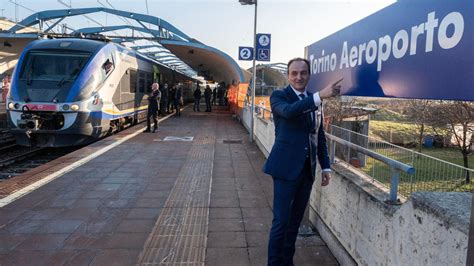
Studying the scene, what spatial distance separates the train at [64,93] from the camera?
32.1 feet

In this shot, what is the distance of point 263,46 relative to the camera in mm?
11242

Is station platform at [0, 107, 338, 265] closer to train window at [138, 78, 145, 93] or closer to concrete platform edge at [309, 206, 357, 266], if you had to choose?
concrete platform edge at [309, 206, 357, 266]

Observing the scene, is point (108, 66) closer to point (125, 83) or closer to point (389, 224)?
point (125, 83)

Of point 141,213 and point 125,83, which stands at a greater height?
point 125,83

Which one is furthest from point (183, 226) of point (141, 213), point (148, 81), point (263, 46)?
point (148, 81)

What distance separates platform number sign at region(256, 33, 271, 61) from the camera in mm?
11211

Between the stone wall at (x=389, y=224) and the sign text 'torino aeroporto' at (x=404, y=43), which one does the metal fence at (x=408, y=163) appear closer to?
the stone wall at (x=389, y=224)

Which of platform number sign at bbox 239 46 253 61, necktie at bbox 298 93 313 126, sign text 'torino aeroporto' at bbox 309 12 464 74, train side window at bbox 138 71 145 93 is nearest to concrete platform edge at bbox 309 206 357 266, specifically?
necktie at bbox 298 93 313 126

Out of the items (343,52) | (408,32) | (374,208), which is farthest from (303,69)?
(374,208)

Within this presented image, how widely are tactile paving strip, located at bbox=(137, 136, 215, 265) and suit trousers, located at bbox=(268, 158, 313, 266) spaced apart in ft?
2.68

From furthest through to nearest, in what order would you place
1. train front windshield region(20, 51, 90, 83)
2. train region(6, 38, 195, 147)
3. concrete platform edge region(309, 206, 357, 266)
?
train front windshield region(20, 51, 90, 83) → train region(6, 38, 195, 147) → concrete platform edge region(309, 206, 357, 266)

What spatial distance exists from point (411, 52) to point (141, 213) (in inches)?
149

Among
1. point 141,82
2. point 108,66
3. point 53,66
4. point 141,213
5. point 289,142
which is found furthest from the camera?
point 141,82

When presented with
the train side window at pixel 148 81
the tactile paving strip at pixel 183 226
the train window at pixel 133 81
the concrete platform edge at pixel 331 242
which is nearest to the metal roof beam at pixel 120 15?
the train side window at pixel 148 81
